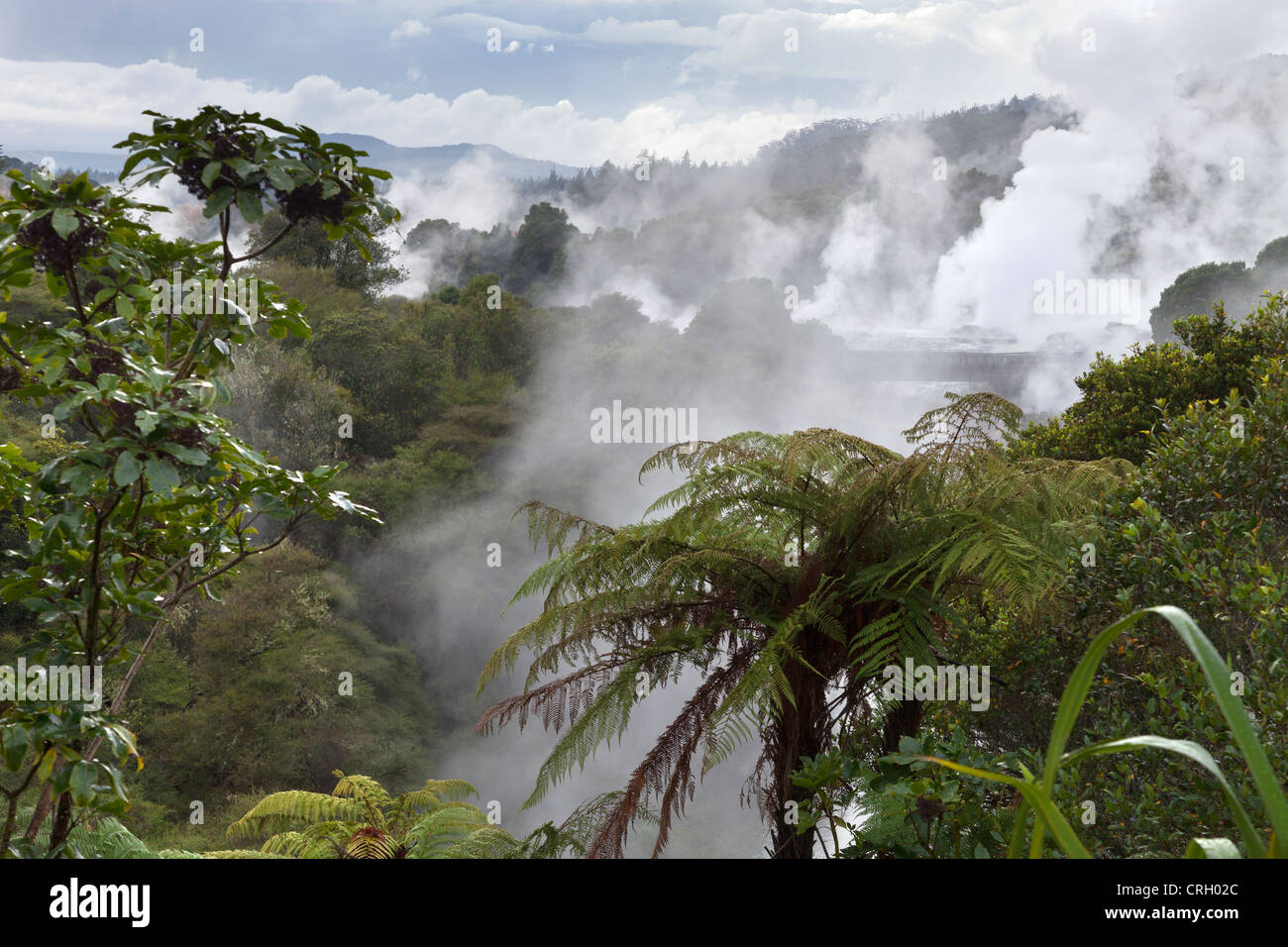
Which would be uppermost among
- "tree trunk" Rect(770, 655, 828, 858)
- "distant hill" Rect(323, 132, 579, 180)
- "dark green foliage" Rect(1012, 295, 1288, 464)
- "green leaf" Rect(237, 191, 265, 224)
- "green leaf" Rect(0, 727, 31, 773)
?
"distant hill" Rect(323, 132, 579, 180)

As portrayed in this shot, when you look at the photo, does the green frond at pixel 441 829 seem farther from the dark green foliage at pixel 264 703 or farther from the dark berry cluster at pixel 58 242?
the dark green foliage at pixel 264 703

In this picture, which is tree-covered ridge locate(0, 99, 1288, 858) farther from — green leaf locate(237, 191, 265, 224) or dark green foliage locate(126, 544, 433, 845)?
dark green foliage locate(126, 544, 433, 845)

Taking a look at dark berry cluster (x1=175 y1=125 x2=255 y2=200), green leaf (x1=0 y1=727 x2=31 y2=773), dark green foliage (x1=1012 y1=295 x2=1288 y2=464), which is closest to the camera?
green leaf (x1=0 y1=727 x2=31 y2=773)

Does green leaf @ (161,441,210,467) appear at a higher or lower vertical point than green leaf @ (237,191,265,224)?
lower

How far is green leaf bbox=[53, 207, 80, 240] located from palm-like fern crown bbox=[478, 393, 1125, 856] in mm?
1235

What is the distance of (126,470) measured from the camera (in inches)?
39.8

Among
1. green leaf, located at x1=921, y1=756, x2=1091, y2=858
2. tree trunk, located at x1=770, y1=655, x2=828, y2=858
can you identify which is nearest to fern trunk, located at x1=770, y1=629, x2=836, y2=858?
tree trunk, located at x1=770, y1=655, x2=828, y2=858

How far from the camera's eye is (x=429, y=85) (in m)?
30.5

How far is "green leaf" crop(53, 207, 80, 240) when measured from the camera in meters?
1.11

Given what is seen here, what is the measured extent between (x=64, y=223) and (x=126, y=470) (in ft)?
1.25

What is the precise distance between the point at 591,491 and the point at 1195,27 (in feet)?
101

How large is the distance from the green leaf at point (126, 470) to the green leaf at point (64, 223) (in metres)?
0.34

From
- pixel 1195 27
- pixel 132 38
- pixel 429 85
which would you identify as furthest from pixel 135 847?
pixel 1195 27

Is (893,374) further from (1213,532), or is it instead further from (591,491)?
(1213,532)
